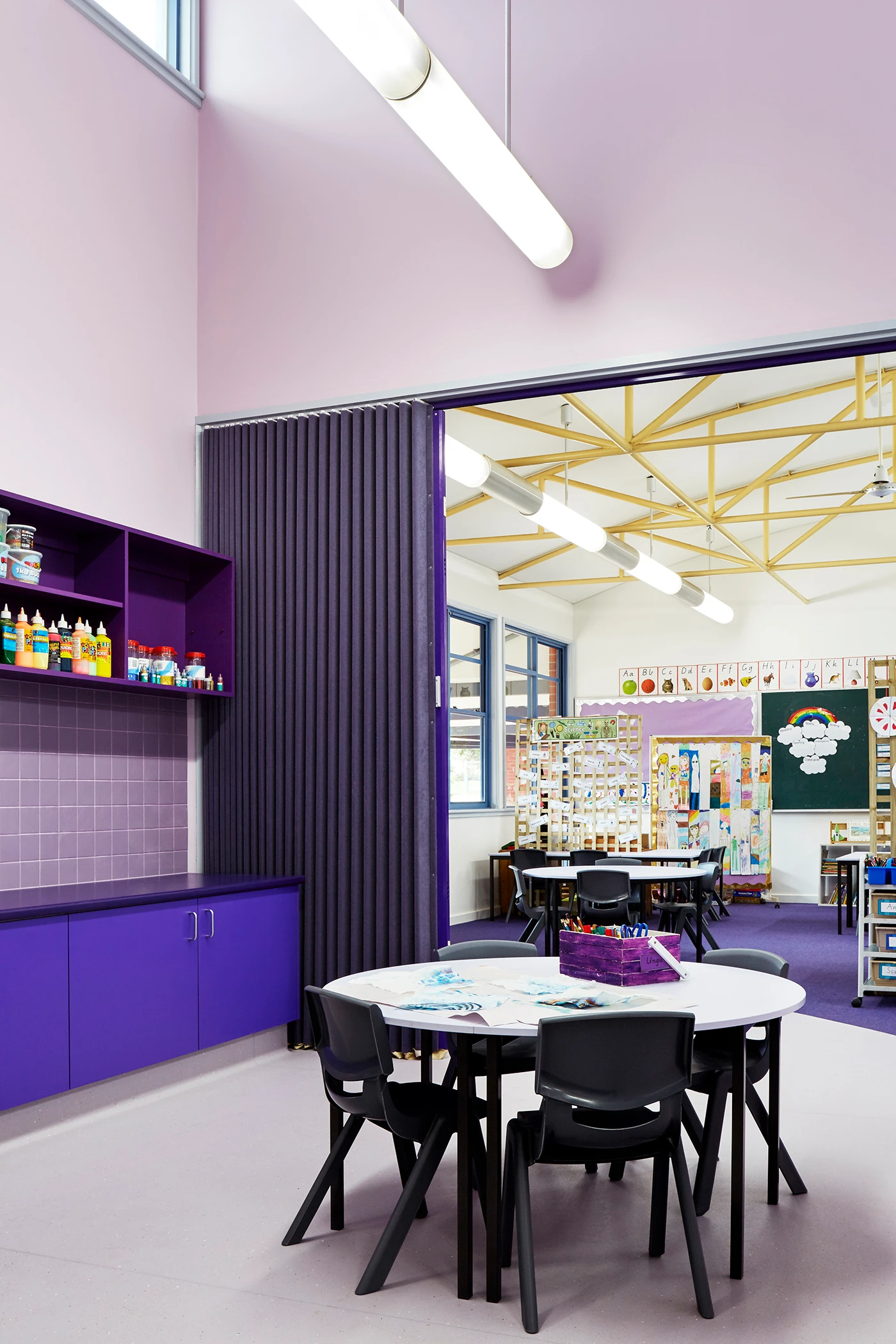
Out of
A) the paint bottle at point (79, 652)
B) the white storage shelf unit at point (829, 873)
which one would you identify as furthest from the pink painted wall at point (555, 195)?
the white storage shelf unit at point (829, 873)

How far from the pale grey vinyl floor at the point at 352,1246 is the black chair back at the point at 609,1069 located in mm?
477

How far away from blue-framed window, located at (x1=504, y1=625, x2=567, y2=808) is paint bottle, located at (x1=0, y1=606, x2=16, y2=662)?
8285 millimetres

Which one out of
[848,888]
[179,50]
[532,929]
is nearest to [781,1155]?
[532,929]

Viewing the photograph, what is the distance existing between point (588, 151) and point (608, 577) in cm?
849

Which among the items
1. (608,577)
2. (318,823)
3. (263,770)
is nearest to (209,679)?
(263,770)

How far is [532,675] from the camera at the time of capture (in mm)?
14211

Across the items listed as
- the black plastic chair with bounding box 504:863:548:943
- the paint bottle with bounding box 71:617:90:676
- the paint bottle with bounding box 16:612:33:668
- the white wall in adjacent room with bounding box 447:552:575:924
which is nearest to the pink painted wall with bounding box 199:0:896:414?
the paint bottle with bounding box 71:617:90:676

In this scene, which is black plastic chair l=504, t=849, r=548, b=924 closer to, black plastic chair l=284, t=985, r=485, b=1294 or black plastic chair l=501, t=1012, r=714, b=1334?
black plastic chair l=284, t=985, r=485, b=1294

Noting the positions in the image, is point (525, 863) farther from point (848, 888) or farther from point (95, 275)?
point (95, 275)

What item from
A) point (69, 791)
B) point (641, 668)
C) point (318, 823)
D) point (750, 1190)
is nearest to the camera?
point (750, 1190)

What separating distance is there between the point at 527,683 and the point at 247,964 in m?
9.06

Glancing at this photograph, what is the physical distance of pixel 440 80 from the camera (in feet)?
12.7

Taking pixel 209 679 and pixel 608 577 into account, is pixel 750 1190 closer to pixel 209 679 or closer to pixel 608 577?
pixel 209 679

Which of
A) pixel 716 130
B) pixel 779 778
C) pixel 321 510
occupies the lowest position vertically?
pixel 779 778
